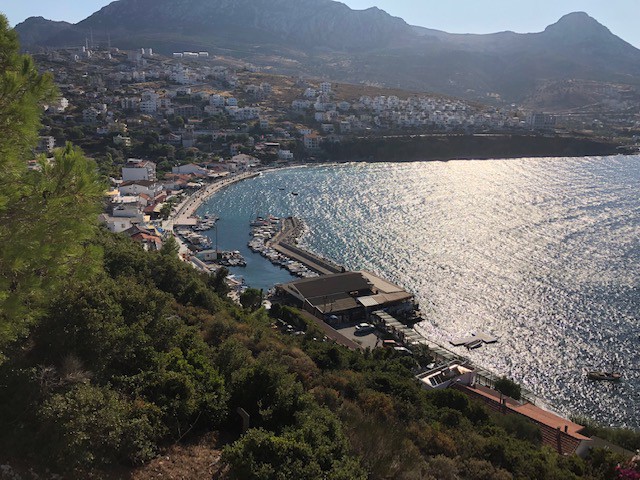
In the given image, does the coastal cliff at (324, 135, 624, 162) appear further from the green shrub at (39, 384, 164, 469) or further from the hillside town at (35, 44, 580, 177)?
the green shrub at (39, 384, 164, 469)

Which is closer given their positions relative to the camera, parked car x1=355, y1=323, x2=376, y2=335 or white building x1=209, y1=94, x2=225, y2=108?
parked car x1=355, y1=323, x2=376, y2=335

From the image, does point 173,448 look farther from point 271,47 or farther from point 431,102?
point 271,47

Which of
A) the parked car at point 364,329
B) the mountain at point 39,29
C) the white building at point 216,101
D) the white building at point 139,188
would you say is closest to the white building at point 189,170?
the white building at point 139,188

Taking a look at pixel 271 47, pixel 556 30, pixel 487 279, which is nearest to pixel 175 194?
pixel 487 279

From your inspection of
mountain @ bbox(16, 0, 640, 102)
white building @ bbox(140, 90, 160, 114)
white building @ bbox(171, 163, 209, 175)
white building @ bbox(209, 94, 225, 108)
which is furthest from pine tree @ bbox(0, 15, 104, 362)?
mountain @ bbox(16, 0, 640, 102)

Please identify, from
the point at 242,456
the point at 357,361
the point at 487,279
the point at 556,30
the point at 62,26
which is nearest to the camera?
the point at 242,456
